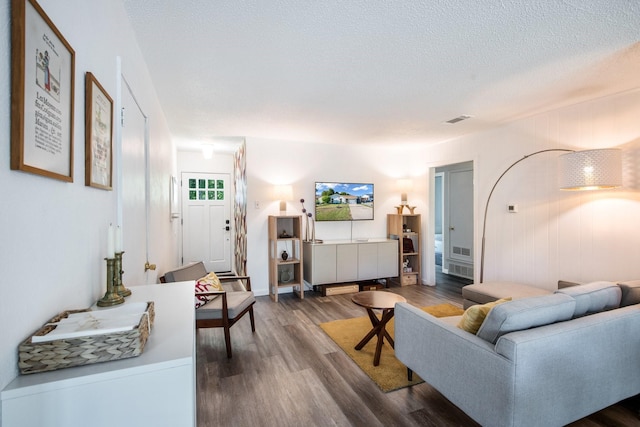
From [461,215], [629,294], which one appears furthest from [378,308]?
[461,215]

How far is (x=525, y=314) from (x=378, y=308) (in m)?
1.20

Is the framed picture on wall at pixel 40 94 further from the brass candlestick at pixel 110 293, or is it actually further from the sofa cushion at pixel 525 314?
the sofa cushion at pixel 525 314

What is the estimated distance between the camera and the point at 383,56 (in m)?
2.17

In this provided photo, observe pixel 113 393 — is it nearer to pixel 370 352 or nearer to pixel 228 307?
pixel 228 307

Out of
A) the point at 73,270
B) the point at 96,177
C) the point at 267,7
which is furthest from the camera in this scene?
the point at 267,7

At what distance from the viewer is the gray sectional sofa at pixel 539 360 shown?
4.71 ft

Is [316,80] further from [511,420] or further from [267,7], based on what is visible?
[511,420]

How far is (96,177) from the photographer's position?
1229mm

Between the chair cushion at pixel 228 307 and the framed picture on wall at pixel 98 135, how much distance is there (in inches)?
63.3

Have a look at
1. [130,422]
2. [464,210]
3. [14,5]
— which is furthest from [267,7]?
[464,210]

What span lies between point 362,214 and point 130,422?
4.64 m

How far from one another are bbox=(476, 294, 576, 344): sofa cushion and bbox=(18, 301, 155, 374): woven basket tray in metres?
1.61

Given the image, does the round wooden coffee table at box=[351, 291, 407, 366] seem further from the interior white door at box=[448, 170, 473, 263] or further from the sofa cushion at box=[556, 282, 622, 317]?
the interior white door at box=[448, 170, 473, 263]

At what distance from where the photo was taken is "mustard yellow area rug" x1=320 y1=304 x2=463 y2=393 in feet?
7.45
